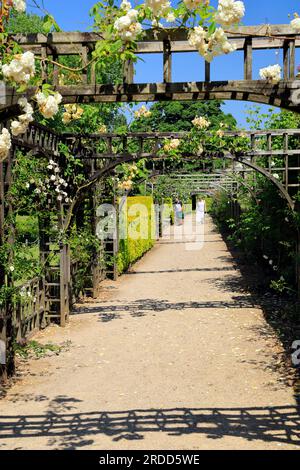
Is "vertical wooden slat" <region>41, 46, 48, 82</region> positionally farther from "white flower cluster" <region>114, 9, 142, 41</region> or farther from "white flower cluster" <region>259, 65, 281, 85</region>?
"white flower cluster" <region>259, 65, 281, 85</region>

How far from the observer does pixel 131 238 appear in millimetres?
17203

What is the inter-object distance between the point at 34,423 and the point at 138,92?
10.2 feet

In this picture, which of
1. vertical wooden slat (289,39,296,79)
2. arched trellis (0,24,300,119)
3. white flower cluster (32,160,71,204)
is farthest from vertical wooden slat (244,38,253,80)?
white flower cluster (32,160,71,204)

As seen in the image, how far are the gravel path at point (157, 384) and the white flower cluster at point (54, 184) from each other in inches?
88.5

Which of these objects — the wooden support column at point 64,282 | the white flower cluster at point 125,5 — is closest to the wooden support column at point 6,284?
the wooden support column at point 64,282

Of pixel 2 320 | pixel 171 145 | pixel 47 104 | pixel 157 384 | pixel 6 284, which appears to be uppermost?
pixel 171 145

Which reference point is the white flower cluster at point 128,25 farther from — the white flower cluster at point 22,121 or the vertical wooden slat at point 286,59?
the vertical wooden slat at point 286,59

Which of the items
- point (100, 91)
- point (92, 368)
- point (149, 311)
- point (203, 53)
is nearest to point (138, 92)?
point (100, 91)

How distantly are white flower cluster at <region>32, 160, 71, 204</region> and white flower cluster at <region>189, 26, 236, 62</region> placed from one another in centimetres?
531

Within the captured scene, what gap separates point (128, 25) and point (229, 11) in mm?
589

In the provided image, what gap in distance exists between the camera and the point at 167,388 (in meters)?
6.02

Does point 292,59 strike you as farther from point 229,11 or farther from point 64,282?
point 64,282

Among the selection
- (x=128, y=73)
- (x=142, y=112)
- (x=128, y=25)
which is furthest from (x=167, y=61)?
(x=142, y=112)

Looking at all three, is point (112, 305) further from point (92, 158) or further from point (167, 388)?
point (167, 388)
